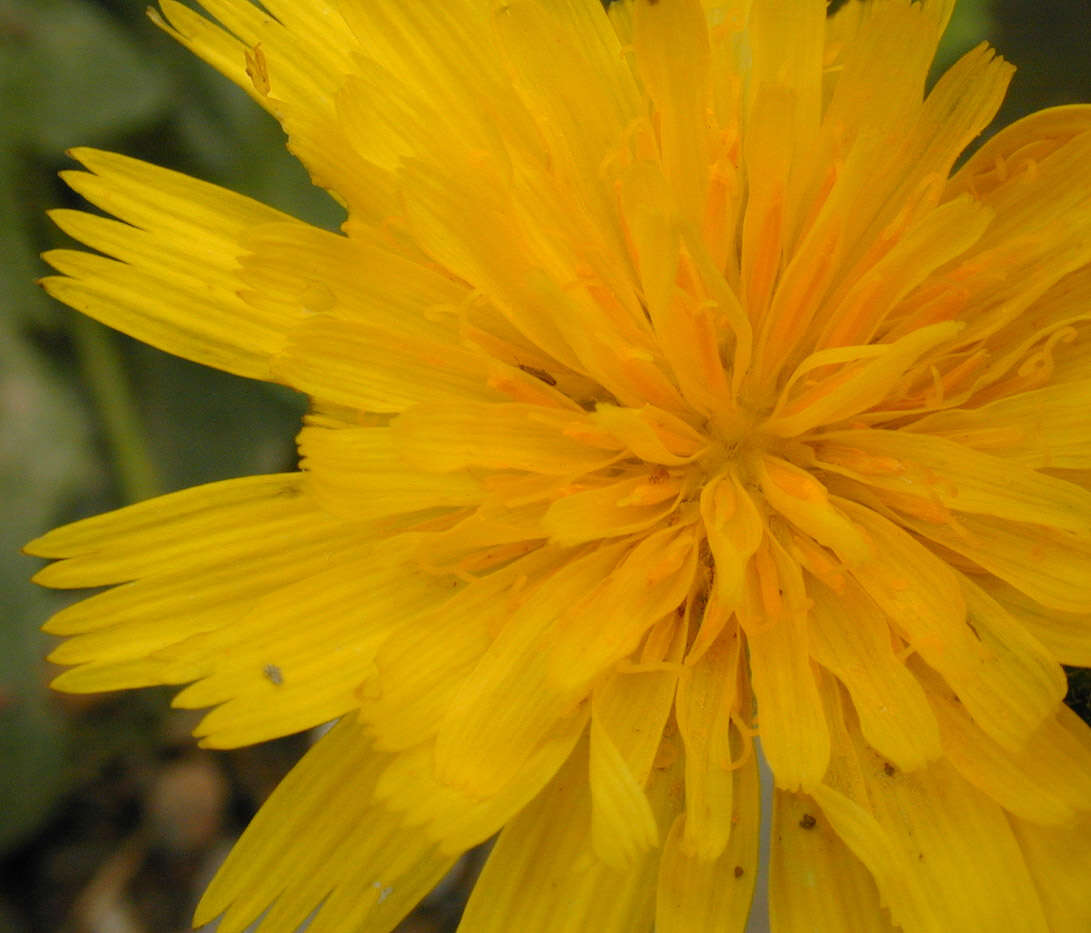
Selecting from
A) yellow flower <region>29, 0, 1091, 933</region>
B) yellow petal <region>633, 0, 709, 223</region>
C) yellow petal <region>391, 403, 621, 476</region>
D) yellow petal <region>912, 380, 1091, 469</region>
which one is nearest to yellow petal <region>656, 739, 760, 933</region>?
yellow flower <region>29, 0, 1091, 933</region>

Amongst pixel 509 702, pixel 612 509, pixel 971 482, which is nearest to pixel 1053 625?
pixel 971 482

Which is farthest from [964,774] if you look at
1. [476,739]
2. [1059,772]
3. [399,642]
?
[399,642]

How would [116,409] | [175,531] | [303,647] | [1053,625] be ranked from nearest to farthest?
[1053,625] → [303,647] → [175,531] → [116,409]

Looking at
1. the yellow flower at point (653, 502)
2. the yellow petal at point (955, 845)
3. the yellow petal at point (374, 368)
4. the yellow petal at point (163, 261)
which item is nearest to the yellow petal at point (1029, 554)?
the yellow flower at point (653, 502)

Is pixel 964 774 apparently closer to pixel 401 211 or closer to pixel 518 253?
pixel 518 253

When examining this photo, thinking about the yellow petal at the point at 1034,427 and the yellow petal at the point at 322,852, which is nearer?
the yellow petal at the point at 1034,427

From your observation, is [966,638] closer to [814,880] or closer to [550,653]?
[814,880]

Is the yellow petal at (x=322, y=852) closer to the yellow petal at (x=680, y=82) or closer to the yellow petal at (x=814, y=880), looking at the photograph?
the yellow petal at (x=814, y=880)
